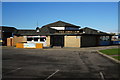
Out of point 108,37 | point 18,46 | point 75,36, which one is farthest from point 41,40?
point 108,37

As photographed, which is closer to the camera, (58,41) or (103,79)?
(103,79)

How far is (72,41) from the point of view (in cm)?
3844

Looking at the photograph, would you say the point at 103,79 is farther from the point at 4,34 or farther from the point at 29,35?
the point at 4,34

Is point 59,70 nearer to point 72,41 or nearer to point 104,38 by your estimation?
point 72,41

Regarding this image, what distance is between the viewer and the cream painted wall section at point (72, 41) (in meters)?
38.0

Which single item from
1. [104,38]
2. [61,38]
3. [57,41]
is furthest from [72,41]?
[104,38]

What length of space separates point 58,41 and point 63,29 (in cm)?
966

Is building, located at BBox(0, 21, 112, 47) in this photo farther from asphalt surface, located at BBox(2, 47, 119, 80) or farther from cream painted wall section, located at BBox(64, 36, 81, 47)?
asphalt surface, located at BBox(2, 47, 119, 80)

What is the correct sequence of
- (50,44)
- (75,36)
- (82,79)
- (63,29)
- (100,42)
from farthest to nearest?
(63,29) < (100,42) < (50,44) < (75,36) < (82,79)

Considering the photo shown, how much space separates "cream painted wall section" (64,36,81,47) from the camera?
38.0m

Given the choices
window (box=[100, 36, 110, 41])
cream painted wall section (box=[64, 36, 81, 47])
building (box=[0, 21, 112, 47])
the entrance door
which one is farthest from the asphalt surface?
window (box=[100, 36, 110, 41])

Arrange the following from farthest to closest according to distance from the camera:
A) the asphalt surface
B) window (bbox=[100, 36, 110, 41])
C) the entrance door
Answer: window (bbox=[100, 36, 110, 41])
the entrance door
the asphalt surface

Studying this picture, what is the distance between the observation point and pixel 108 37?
49156mm

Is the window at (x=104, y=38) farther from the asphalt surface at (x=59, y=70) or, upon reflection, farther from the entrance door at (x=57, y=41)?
the asphalt surface at (x=59, y=70)
